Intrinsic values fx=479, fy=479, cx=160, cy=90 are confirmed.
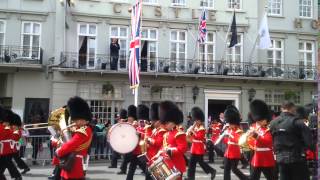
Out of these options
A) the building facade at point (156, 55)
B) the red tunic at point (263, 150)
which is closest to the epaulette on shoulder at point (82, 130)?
the red tunic at point (263, 150)

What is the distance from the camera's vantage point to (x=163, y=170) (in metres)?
7.52

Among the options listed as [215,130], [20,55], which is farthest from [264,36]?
[20,55]

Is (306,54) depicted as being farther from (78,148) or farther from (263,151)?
(78,148)

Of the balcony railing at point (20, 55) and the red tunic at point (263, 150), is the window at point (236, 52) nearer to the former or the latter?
the balcony railing at point (20, 55)

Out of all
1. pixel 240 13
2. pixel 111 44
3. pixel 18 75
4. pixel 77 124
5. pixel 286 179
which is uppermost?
pixel 240 13

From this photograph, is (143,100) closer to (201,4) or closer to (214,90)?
(214,90)

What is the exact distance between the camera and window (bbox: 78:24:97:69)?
26109 millimetres

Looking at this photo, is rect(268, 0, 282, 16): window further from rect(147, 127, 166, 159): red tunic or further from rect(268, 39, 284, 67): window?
rect(147, 127, 166, 159): red tunic

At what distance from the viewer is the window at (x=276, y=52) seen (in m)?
30.4

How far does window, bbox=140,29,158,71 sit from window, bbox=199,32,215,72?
2833 millimetres

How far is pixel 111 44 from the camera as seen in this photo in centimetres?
2623

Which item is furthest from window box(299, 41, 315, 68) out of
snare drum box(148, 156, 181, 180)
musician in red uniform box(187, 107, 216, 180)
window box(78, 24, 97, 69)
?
snare drum box(148, 156, 181, 180)

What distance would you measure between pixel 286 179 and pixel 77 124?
12.7 ft

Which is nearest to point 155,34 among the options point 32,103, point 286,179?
point 32,103
